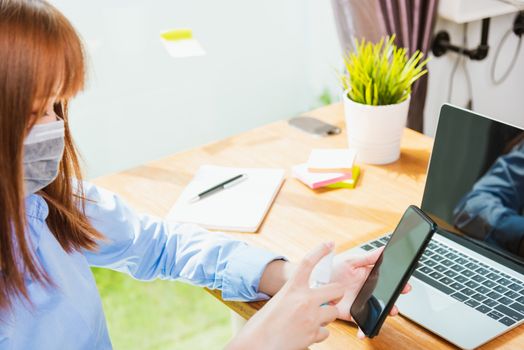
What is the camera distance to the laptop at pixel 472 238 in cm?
96

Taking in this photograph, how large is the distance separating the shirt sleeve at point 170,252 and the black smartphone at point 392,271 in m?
0.18

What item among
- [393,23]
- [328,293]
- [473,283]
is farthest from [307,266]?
[393,23]

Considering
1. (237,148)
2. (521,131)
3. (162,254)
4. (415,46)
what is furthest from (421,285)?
(415,46)

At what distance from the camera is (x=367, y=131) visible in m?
1.44

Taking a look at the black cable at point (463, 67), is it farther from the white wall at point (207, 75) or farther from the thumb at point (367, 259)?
the thumb at point (367, 259)

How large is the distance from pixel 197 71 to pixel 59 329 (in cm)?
170

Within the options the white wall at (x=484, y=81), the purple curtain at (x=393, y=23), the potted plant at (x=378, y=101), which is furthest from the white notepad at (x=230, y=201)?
the white wall at (x=484, y=81)

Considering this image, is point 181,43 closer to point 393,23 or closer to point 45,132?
point 393,23

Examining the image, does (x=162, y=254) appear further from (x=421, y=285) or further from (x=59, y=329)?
(x=421, y=285)

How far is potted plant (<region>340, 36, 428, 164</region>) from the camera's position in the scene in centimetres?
141

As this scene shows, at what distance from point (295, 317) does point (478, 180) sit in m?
0.44

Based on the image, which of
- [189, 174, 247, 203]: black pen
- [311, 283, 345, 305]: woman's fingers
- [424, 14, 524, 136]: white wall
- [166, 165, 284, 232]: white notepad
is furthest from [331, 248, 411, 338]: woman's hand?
[424, 14, 524, 136]: white wall

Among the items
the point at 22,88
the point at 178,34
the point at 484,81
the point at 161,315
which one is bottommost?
the point at 161,315

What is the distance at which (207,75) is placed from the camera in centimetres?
253
